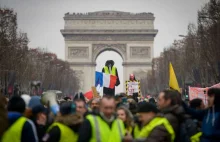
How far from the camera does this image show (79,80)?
11331 cm

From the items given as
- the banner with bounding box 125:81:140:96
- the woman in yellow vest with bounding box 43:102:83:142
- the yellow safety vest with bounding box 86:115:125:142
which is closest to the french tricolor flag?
the banner with bounding box 125:81:140:96

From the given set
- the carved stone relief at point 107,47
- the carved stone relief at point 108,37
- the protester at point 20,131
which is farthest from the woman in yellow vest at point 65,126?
the carved stone relief at point 107,47

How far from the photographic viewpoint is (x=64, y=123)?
9.23 m

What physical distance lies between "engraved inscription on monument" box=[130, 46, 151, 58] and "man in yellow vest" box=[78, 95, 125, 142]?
328 ft

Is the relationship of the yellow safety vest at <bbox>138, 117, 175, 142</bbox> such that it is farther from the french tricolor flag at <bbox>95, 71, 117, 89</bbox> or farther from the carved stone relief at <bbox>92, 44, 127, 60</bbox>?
the carved stone relief at <bbox>92, 44, 127, 60</bbox>

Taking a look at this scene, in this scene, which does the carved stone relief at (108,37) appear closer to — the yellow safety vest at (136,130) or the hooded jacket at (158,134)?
the yellow safety vest at (136,130)

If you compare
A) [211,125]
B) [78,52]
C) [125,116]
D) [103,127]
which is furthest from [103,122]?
[78,52]

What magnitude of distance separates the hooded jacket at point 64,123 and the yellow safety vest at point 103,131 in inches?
22.5

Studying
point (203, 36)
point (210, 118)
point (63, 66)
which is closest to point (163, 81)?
point (63, 66)

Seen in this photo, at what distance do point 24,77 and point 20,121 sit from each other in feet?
197

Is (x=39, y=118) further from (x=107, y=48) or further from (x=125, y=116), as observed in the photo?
(x=107, y=48)

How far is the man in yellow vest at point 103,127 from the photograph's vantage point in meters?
8.57

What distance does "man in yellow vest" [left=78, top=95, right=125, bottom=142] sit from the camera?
28.1 feet

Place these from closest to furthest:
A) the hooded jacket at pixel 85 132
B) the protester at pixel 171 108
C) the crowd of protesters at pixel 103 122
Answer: the hooded jacket at pixel 85 132 < the crowd of protesters at pixel 103 122 < the protester at pixel 171 108
